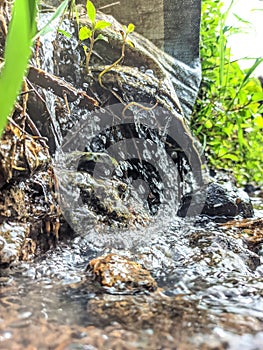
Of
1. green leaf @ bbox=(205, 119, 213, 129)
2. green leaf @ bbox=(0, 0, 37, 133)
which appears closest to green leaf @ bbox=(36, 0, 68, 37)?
green leaf @ bbox=(0, 0, 37, 133)

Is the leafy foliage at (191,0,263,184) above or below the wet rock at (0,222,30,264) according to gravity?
above

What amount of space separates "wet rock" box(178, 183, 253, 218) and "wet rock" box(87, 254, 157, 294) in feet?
3.43

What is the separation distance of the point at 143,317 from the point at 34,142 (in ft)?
2.39

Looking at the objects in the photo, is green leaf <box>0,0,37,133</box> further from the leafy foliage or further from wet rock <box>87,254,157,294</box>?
the leafy foliage

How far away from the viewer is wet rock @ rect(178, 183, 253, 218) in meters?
1.95

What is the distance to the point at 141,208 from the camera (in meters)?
1.63

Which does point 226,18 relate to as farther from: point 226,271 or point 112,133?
point 226,271

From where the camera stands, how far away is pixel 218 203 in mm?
1972

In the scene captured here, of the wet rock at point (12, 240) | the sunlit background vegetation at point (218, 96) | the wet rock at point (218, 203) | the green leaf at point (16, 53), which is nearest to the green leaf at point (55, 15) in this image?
the green leaf at point (16, 53)

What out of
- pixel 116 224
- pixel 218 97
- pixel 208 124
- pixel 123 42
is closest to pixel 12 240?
pixel 116 224

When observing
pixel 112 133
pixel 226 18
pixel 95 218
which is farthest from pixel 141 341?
pixel 226 18

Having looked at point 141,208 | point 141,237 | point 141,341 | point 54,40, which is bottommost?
point 141,341

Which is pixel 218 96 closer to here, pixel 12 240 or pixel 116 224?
pixel 116 224

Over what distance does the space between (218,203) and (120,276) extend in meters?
1.23
